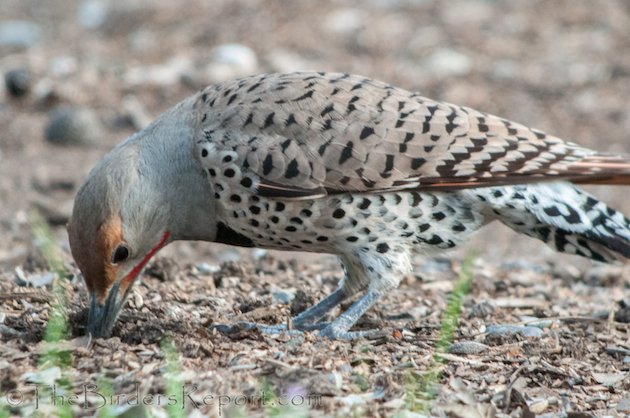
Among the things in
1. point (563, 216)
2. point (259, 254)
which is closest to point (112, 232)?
point (563, 216)

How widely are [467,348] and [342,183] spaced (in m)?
1.09

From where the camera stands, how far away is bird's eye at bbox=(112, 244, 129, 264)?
18.0 ft

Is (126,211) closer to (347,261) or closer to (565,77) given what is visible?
(347,261)

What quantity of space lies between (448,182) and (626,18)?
8.44 m

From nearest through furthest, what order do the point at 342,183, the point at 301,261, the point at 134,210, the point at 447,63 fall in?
the point at 134,210 < the point at 342,183 < the point at 301,261 < the point at 447,63

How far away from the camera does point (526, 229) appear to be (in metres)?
6.17

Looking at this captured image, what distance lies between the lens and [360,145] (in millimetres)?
5891

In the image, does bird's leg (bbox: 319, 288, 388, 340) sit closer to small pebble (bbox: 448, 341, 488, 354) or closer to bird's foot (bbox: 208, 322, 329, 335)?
Result: bird's foot (bbox: 208, 322, 329, 335)

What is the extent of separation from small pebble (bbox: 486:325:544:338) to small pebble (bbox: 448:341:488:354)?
250mm

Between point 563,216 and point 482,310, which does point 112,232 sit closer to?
point 482,310

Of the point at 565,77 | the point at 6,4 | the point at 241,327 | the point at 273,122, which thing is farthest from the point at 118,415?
the point at 6,4

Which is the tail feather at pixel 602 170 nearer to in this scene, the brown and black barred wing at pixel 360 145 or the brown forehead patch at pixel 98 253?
the brown and black barred wing at pixel 360 145

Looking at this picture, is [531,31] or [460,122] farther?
[531,31]

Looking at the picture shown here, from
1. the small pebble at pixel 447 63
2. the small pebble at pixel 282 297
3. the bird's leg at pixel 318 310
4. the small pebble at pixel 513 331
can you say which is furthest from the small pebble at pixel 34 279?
the small pebble at pixel 447 63
